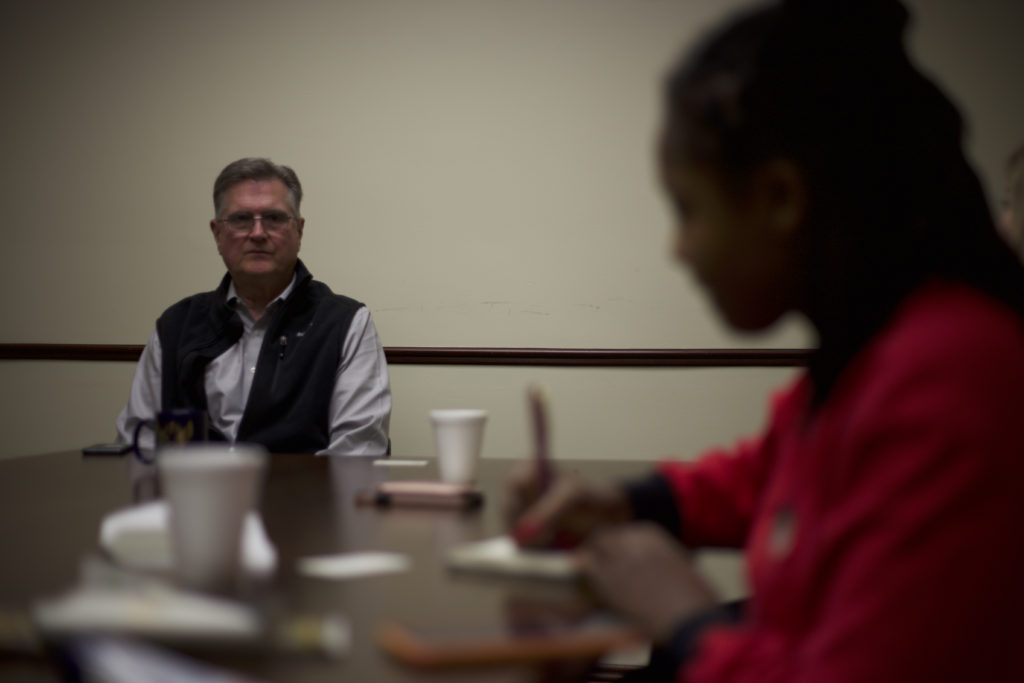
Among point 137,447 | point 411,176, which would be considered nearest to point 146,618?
point 137,447

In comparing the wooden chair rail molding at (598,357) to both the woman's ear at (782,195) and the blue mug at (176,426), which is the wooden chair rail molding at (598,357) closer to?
the blue mug at (176,426)

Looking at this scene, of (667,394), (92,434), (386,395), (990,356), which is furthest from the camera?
(92,434)

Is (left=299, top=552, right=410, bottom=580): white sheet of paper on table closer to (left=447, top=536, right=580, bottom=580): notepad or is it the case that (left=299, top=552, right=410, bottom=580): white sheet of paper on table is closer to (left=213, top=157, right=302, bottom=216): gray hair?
(left=447, top=536, right=580, bottom=580): notepad

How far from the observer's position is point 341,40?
3203 millimetres

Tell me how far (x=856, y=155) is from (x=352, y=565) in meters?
0.60

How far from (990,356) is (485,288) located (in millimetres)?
2520

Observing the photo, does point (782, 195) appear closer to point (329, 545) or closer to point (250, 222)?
point (329, 545)

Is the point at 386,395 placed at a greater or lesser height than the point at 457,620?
lesser

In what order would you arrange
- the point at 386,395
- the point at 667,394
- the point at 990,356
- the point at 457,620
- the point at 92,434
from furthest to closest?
the point at 92,434
the point at 667,394
the point at 386,395
the point at 457,620
the point at 990,356

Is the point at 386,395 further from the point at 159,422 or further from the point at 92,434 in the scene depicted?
the point at 92,434

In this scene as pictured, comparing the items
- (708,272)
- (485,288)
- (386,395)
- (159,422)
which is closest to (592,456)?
(485,288)

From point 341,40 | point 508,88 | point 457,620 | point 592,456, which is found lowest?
point 592,456

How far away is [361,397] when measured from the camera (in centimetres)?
245

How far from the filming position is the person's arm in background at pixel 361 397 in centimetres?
233
